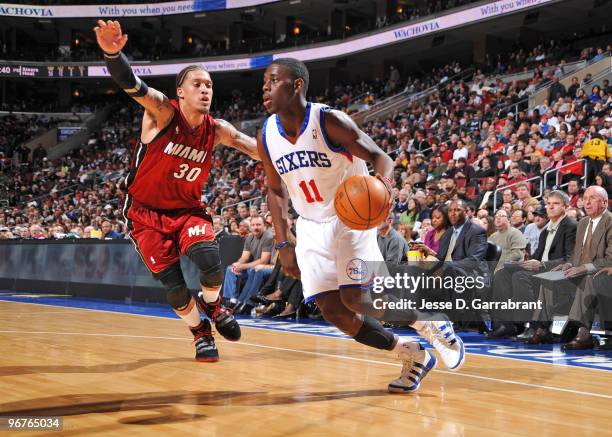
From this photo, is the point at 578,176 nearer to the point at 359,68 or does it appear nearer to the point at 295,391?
the point at 295,391

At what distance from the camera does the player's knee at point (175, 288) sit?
211 inches

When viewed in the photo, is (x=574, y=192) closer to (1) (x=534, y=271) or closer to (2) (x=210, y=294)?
(1) (x=534, y=271)

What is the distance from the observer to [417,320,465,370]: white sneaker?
14.7 ft

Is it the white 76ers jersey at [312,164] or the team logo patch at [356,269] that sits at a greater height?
the white 76ers jersey at [312,164]

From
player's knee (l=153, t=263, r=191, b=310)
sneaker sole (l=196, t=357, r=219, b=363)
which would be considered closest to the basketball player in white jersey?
player's knee (l=153, t=263, r=191, b=310)

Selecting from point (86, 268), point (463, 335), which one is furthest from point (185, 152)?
point (86, 268)

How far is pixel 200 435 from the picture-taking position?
307 centimetres

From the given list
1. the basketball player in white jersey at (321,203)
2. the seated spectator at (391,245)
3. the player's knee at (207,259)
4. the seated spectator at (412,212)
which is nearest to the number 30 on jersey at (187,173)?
the player's knee at (207,259)

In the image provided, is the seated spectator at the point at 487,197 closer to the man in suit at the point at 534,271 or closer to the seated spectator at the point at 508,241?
the seated spectator at the point at 508,241

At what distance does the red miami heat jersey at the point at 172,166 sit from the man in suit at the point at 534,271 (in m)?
3.82

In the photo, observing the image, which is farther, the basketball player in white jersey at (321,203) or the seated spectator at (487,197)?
the seated spectator at (487,197)

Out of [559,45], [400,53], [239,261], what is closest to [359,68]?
[400,53]

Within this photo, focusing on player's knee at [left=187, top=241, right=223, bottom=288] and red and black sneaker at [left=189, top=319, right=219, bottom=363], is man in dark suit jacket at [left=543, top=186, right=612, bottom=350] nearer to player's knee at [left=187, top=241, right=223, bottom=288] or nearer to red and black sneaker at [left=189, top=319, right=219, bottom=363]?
red and black sneaker at [left=189, top=319, right=219, bottom=363]

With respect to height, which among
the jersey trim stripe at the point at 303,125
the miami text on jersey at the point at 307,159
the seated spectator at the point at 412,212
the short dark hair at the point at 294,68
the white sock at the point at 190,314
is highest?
the short dark hair at the point at 294,68
